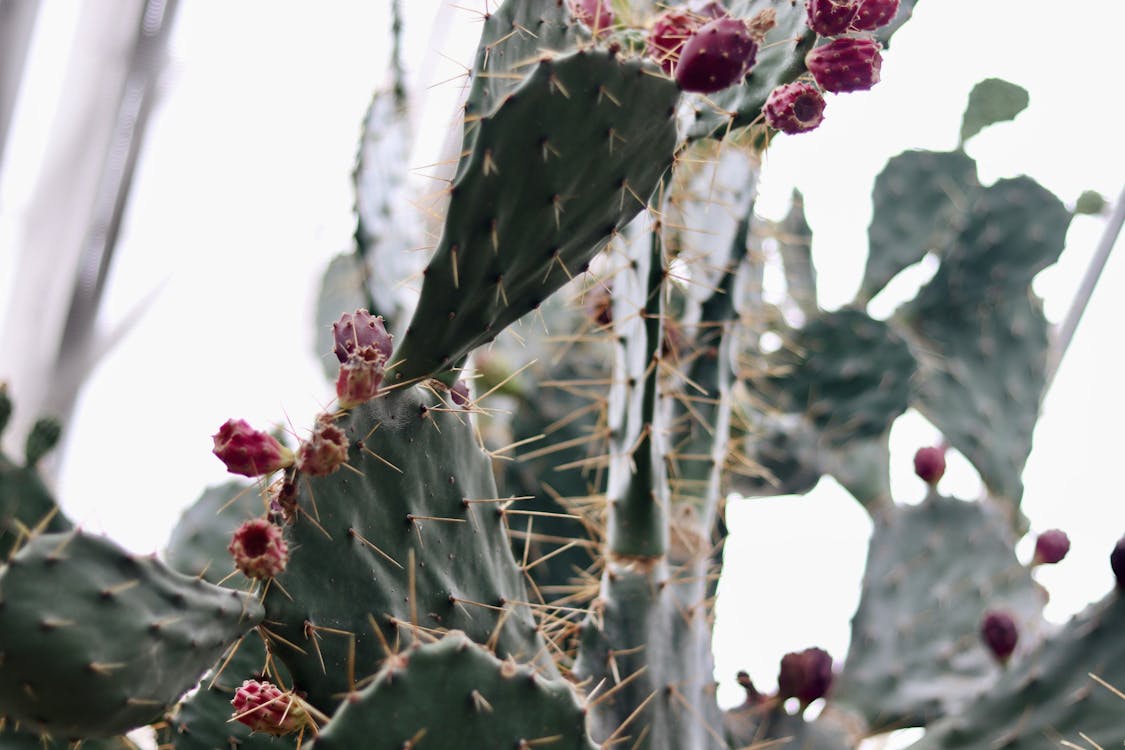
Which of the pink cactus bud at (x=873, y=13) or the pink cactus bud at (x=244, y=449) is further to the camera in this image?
the pink cactus bud at (x=873, y=13)

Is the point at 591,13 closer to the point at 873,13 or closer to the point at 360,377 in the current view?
the point at 873,13

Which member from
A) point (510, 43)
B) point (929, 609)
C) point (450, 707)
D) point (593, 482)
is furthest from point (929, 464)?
point (450, 707)

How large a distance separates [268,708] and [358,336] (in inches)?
9.0

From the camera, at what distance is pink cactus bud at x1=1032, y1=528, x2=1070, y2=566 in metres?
1.14

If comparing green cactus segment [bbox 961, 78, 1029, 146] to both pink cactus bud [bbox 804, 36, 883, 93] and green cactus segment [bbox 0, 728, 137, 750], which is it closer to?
pink cactus bud [bbox 804, 36, 883, 93]

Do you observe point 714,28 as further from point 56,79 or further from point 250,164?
point 250,164

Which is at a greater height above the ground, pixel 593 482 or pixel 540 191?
pixel 540 191

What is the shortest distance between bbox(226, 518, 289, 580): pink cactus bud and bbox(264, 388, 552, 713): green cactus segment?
53mm

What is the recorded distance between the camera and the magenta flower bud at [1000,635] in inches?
43.1

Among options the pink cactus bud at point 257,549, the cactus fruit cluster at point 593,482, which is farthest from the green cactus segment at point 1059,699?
the pink cactus bud at point 257,549

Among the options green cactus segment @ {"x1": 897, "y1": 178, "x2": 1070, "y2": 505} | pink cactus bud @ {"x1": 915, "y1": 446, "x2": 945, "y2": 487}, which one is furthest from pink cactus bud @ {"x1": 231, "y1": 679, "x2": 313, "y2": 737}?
green cactus segment @ {"x1": 897, "y1": 178, "x2": 1070, "y2": 505}

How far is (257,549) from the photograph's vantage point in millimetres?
623

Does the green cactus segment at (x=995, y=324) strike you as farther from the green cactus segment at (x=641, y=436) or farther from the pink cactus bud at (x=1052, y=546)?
the green cactus segment at (x=641, y=436)

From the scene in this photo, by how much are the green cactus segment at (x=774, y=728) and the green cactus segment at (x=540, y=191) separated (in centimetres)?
55
